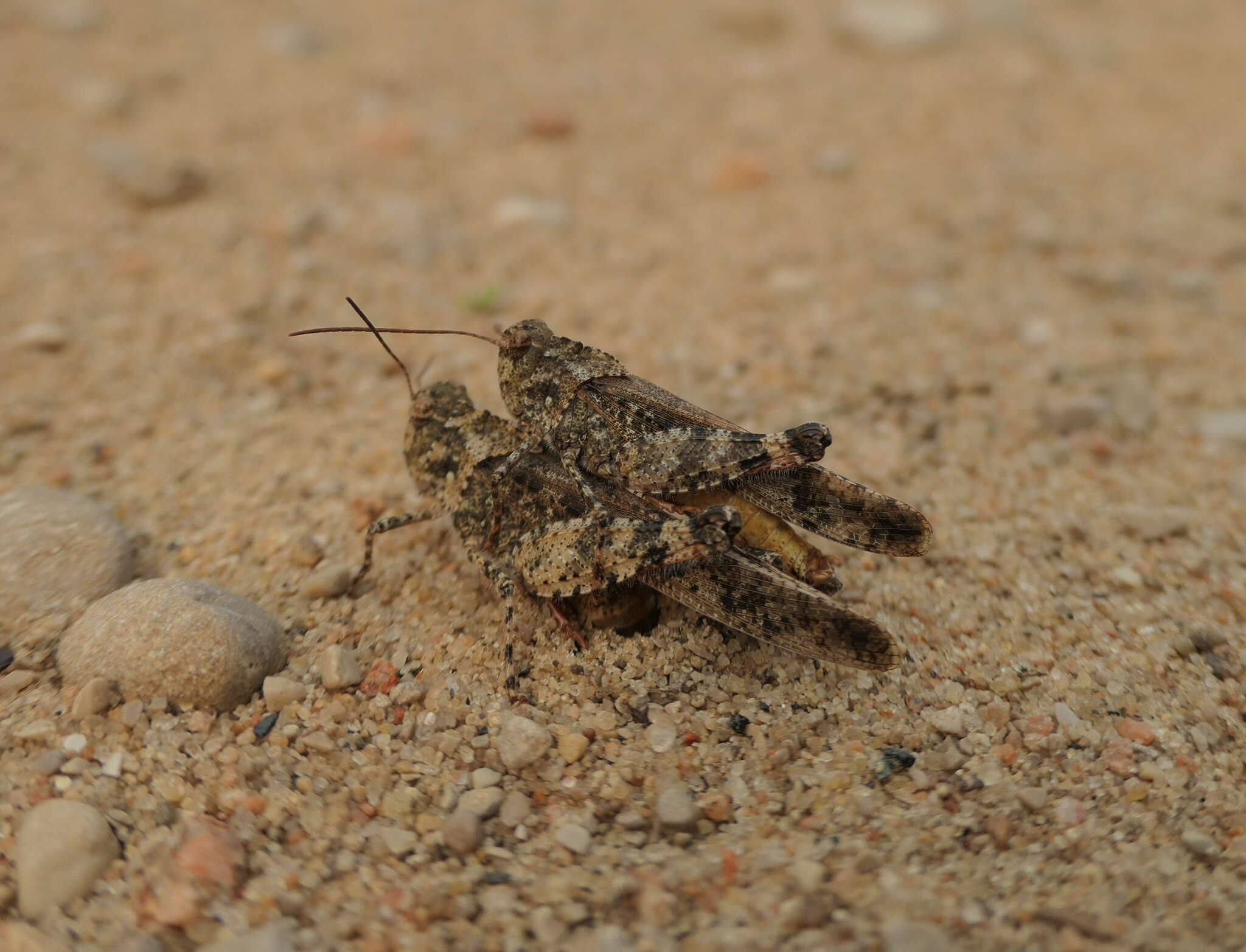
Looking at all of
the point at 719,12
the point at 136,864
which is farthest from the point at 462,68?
the point at 136,864

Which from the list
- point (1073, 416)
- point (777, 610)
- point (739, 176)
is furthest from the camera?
point (739, 176)

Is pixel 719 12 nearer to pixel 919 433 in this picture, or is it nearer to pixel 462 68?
pixel 462 68

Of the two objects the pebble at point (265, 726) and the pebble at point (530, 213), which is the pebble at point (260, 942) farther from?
the pebble at point (530, 213)

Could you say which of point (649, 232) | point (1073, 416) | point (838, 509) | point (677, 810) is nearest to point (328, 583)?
point (677, 810)

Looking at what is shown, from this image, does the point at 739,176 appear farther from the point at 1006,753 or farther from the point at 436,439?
the point at 1006,753

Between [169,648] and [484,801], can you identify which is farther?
[169,648]

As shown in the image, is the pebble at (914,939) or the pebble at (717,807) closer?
the pebble at (914,939)

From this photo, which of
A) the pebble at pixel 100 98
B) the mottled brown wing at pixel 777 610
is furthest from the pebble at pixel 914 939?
the pebble at pixel 100 98
